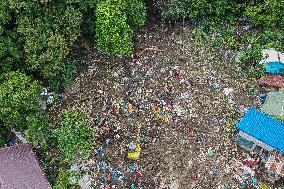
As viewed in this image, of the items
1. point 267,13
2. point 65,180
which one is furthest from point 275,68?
point 65,180

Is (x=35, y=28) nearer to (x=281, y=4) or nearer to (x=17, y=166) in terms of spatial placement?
(x=17, y=166)

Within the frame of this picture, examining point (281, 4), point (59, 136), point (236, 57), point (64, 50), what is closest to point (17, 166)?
point (59, 136)

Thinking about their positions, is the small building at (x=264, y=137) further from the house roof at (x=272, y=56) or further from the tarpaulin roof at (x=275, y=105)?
the house roof at (x=272, y=56)

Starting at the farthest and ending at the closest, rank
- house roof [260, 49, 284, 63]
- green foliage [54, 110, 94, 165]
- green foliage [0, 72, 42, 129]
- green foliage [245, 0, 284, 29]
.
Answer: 1. green foliage [245, 0, 284, 29]
2. house roof [260, 49, 284, 63]
3. green foliage [54, 110, 94, 165]
4. green foliage [0, 72, 42, 129]

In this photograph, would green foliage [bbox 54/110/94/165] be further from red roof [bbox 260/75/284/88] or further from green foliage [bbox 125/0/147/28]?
red roof [bbox 260/75/284/88]

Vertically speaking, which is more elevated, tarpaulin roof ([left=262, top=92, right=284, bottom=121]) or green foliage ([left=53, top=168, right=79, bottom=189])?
tarpaulin roof ([left=262, top=92, right=284, bottom=121])

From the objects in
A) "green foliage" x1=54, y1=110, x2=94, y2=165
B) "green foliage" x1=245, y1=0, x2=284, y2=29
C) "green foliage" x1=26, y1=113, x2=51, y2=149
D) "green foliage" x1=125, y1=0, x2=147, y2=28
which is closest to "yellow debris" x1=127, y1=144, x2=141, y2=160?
"green foliage" x1=54, y1=110, x2=94, y2=165

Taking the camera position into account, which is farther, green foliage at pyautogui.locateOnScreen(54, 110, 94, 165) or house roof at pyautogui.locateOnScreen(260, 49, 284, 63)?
house roof at pyautogui.locateOnScreen(260, 49, 284, 63)
